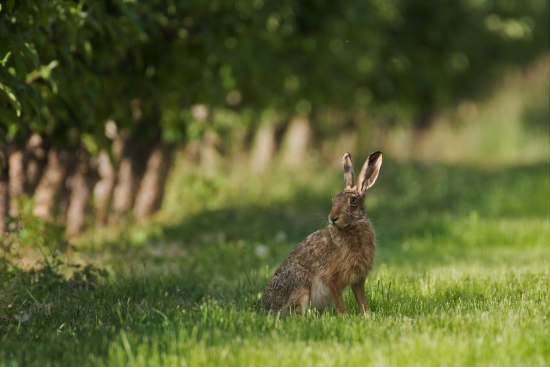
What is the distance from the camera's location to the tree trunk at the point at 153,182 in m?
15.3

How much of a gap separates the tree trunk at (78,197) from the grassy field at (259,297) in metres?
1.02

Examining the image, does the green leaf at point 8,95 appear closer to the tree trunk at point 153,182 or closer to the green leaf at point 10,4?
the green leaf at point 10,4

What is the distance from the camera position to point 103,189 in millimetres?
15258

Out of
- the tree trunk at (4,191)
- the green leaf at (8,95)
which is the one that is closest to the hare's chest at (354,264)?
the green leaf at (8,95)

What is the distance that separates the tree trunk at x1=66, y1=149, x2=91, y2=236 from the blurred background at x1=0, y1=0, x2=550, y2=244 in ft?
0.08

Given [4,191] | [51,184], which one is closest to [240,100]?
[51,184]

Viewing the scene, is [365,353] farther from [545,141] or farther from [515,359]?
[545,141]

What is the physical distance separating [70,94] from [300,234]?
4.66m

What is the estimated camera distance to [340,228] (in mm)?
6395

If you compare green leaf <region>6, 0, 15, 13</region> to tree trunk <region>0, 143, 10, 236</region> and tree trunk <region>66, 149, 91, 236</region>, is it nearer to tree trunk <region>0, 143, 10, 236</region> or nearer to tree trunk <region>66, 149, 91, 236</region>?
tree trunk <region>0, 143, 10, 236</region>

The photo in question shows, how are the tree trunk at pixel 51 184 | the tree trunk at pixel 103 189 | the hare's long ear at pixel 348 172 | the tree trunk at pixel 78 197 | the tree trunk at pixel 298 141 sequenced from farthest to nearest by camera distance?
1. the tree trunk at pixel 298 141
2. the tree trunk at pixel 103 189
3. the tree trunk at pixel 78 197
4. the tree trunk at pixel 51 184
5. the hare's long ear at pixel 348 172

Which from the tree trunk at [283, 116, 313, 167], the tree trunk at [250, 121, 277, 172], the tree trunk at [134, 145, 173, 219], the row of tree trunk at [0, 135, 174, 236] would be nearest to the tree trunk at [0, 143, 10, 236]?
the row of tree trunk at [0, 135, 174, 236]

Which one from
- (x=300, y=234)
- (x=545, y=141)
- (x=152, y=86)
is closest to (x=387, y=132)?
(x=545, y=141)

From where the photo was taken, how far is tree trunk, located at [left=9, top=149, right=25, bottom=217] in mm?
11594
